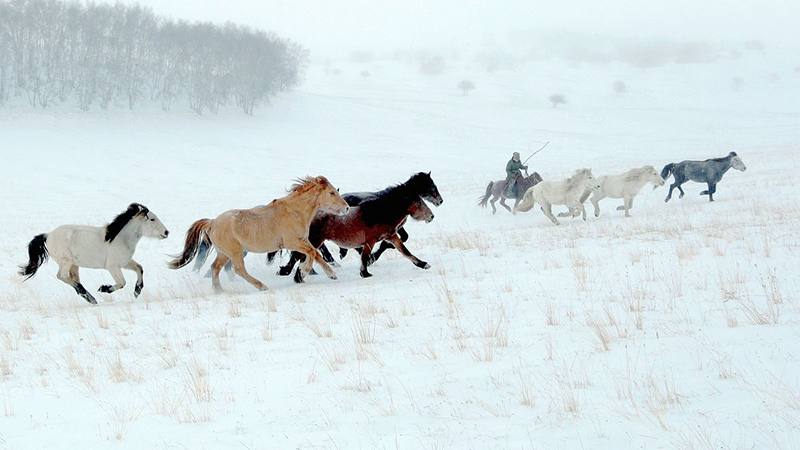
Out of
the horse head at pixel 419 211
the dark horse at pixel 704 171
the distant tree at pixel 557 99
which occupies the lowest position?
the horse head at pixel 419 211

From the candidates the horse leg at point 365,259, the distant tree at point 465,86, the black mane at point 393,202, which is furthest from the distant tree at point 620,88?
the horse leg at point 365,259

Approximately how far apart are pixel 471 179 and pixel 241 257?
26.6m

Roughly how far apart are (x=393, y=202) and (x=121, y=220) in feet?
14.1

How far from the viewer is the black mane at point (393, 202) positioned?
9453 millimetres

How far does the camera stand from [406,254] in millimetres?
9219

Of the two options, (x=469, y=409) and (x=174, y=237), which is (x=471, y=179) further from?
(x=469, y=409)

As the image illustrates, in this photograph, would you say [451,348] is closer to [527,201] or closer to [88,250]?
[88,250]

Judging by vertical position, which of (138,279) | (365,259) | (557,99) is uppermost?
(557,99)

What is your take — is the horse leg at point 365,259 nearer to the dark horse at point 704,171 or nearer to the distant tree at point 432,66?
the dark horse at point 704,171

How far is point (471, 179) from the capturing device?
34.3 m

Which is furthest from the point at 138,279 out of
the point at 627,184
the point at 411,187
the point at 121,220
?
the point at 627,184

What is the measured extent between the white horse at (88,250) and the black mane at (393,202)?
371 cm

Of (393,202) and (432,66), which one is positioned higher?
(432,66)

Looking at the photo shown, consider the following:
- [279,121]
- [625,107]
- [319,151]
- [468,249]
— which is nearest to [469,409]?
[468,249]
